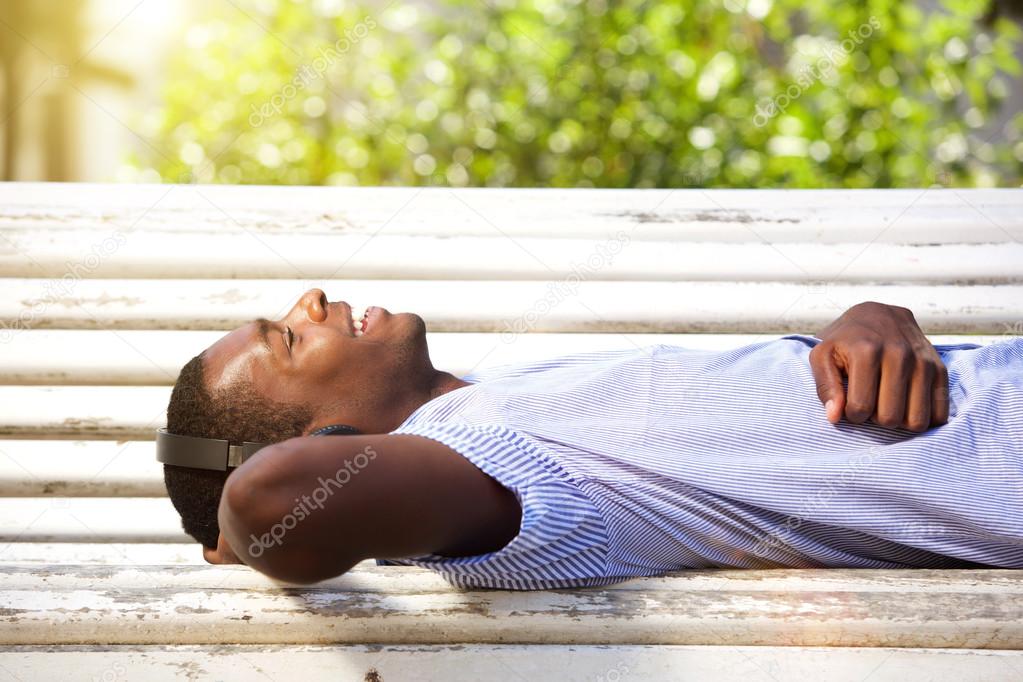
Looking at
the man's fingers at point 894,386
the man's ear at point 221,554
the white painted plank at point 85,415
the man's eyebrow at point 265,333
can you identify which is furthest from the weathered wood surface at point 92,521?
the man's fingers at point 894,386

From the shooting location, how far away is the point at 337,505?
4.17 ft

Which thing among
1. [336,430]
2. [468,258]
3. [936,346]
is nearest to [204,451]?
[336,430]

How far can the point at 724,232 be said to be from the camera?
2.64m

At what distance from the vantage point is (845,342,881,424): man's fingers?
1.62 meters

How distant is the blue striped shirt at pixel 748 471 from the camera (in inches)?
61.2

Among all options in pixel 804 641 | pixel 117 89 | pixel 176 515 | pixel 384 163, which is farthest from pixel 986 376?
pixel 117 89

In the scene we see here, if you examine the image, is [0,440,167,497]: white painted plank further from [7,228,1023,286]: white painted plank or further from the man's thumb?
the man's thumb

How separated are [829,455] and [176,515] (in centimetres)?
133

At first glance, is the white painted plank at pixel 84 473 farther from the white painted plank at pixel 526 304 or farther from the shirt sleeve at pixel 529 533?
the shirt sleeve at pixel 529 533

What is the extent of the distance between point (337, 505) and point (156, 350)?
1.28 metres

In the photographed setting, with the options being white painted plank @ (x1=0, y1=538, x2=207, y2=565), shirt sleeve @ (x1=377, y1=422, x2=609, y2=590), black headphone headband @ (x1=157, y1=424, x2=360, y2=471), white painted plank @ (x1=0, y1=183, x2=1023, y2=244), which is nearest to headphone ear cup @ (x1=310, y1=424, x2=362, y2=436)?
black headphone headband @ (x1=157, y1=424, x2=360, y2=471)

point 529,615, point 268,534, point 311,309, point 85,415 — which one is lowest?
point 85,415

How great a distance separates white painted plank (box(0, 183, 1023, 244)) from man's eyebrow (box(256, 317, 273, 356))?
874 mm

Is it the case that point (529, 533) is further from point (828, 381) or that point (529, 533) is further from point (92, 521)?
point (92, 521)
